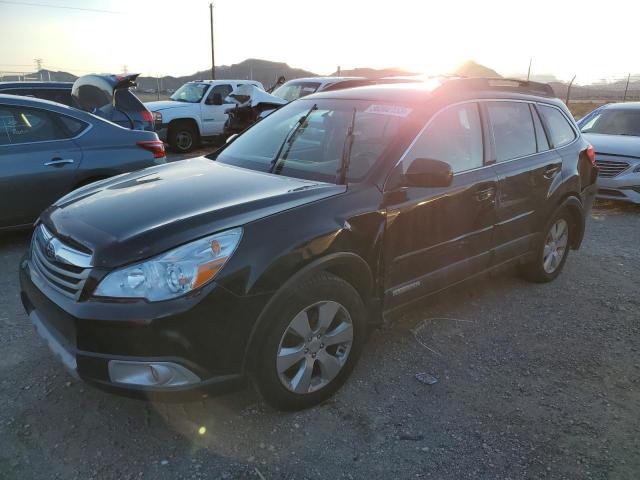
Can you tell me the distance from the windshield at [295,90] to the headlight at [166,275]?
389 inches

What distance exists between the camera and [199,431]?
2557 mm

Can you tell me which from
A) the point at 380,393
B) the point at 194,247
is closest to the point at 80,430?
the point at 194,247

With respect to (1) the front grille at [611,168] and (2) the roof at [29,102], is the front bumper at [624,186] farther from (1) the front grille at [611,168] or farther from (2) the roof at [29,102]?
(2) the roof at [29,102]

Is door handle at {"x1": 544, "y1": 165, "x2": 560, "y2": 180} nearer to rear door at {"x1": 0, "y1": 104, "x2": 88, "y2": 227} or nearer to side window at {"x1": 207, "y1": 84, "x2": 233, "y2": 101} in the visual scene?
rear door at {"x1": 0, "y1": 104, "x2": 88, "y2": 227}

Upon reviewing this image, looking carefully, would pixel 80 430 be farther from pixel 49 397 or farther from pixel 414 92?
pixel 414 92

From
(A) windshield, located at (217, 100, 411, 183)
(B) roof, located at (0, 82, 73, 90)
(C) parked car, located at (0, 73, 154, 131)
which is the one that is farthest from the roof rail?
(B) roof, located at (0, 82, 73, 90)

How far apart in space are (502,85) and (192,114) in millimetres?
9729

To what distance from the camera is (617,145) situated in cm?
786

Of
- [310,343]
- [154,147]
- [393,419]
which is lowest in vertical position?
[393,419]

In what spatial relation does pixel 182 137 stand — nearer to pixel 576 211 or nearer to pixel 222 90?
pixel 222 90

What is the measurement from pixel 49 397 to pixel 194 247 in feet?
4.43

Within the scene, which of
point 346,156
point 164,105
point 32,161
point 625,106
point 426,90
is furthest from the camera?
point 164,105

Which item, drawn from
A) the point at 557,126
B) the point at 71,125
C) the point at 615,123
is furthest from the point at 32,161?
the point at 615,123

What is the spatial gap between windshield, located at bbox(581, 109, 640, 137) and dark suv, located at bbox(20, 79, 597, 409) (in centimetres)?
546
